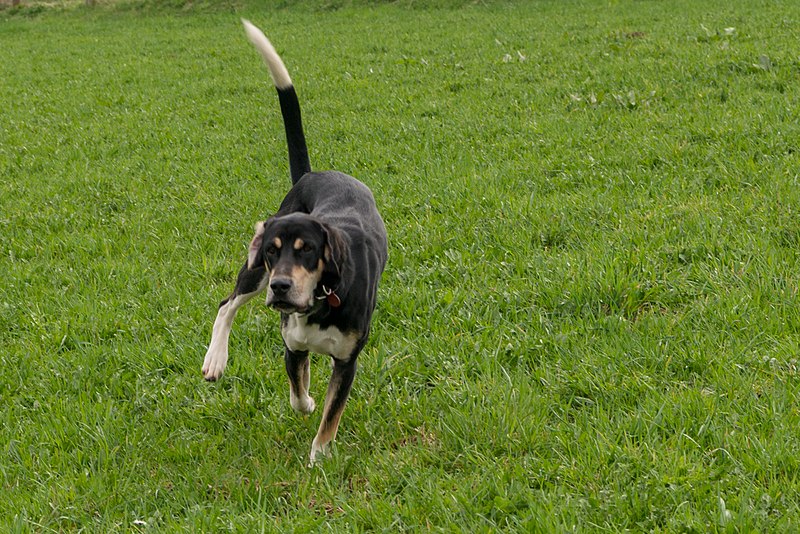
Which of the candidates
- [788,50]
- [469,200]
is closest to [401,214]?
[469,200]

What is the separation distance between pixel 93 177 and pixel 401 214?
12.7 feet

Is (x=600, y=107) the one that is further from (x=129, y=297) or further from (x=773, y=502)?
(x=773, y=502)

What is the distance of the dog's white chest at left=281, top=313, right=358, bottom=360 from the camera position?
3.49 meters

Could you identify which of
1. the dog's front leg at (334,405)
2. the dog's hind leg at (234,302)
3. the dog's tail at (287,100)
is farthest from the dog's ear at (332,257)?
the dog's tail at (287,100)

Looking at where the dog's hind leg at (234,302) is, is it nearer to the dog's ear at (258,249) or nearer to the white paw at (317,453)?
the dog's ear at (258,249)

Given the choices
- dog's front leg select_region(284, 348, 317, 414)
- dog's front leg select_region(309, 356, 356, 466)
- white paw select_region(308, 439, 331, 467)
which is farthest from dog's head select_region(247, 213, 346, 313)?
white paw select_region(308, 439, 331, 467)

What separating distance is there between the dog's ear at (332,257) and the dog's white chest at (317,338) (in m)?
0.22

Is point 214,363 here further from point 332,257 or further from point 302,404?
point 332,257

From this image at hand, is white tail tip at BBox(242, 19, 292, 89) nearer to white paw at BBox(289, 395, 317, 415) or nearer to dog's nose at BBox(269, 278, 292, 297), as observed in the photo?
dog's nose at BBox(269, 278, 292, 297)

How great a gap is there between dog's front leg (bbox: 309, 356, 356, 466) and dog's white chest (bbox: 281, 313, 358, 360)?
0.05m

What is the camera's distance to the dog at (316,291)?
10.8 ft

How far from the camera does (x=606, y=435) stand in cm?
321

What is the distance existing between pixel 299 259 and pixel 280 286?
0.66 feet

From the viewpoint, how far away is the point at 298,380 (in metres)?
3.78
